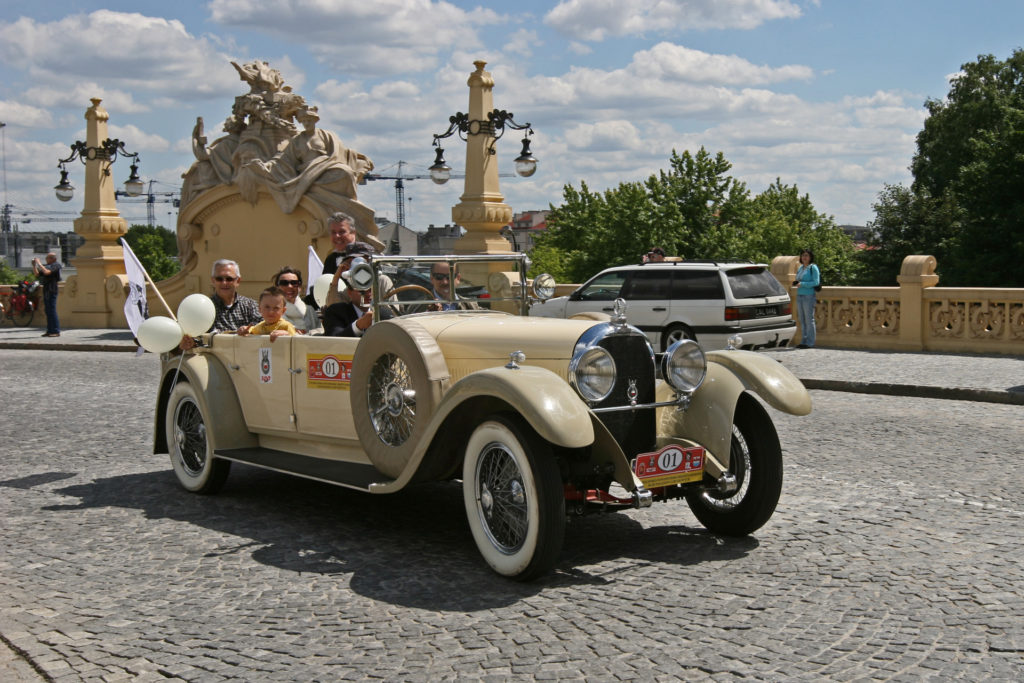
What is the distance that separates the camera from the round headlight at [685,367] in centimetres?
590

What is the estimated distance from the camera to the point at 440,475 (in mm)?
6035

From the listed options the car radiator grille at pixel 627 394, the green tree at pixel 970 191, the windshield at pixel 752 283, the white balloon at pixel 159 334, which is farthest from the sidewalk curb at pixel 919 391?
the green tree at pixel 970 191

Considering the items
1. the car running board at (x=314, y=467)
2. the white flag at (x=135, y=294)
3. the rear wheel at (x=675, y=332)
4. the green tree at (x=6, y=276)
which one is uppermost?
the green tree at (x=6, y=276)

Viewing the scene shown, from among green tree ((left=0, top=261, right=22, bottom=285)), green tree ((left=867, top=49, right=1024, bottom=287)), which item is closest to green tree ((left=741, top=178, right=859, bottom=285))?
green tree ((left=867, top=49, right=1024, bottom=287))

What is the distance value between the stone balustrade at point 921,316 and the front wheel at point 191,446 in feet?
44.4

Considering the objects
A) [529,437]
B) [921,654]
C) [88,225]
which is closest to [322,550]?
[529,437]

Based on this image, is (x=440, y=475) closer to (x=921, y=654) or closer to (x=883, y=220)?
(x=921, y=654)

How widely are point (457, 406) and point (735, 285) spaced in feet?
40.5

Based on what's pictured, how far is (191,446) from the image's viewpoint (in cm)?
787

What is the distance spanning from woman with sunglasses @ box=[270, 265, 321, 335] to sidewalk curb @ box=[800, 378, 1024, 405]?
314 inches

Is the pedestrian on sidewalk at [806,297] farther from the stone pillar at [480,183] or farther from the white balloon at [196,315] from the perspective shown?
the white balloon at [196,315]

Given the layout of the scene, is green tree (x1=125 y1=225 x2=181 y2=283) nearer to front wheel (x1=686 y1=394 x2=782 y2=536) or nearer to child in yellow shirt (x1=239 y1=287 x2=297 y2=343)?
child in yellow shirt (x1=239 y1=287 x2=297 y2=343)

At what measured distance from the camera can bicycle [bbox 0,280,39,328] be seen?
30.1 m

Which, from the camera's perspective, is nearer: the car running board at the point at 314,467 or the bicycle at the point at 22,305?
the car running board at the point at 314,467
